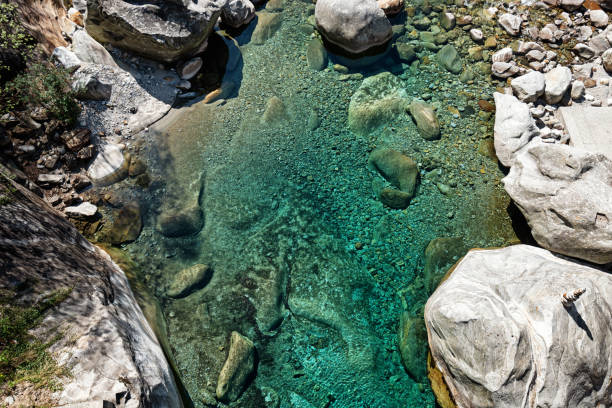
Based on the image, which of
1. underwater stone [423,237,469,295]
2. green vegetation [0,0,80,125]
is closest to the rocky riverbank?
underwater stone [423,237,469,295]

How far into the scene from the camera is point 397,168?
20.6 feet

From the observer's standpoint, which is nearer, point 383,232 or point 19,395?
point 19,395

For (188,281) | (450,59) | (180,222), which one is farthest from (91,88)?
(450,59)

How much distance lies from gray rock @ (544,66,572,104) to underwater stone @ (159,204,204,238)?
6.32 meters

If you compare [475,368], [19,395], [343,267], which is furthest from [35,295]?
[475,368]

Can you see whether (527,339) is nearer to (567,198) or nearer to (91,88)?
(567,198)

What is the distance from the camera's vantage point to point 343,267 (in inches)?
224

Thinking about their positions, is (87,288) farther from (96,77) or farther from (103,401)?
(96,77)

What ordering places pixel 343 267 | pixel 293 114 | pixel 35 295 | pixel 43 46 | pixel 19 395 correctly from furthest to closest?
pixel 293 114, pixel 43 46, pixel 343 267, pixel 35 295, pixel 19 395

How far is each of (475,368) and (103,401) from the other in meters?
3.95

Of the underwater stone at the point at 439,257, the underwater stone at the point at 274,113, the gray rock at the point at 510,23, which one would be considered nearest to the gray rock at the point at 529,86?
the gray rock at the point at 510,23

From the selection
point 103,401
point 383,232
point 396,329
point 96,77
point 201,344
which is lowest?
point 396,329

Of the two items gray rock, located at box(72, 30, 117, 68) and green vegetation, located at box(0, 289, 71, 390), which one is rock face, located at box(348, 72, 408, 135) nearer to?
gray rock, located at box(72, 30, 117, 68)

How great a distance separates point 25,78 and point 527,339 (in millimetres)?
7737
